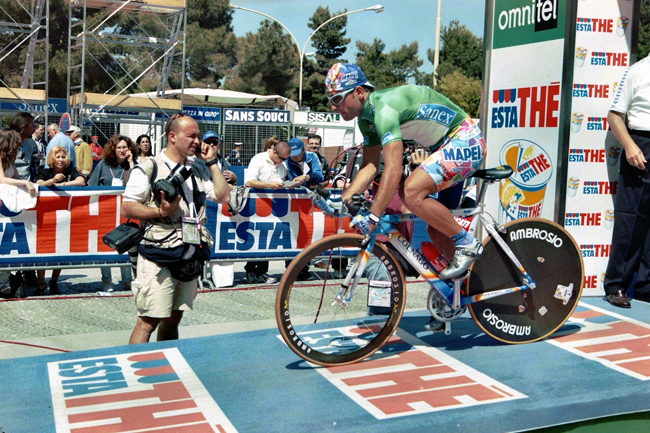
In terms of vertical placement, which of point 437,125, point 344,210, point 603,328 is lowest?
point 603,328

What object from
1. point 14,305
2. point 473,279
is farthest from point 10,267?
point 473,279

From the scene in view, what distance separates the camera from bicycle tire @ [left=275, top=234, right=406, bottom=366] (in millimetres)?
3887

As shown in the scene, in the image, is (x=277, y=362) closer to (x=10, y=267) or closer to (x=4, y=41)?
(x=10, y=267)

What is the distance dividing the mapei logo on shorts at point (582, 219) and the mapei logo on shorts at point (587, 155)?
474 millimetres

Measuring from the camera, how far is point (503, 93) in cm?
618

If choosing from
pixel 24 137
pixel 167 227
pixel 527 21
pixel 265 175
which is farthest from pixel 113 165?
pixel 527 21

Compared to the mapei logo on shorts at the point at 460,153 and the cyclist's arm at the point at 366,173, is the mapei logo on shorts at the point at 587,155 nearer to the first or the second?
the mapei logo on shorts at the point at 460,153

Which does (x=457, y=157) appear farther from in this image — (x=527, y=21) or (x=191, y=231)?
(x=527, y=21)

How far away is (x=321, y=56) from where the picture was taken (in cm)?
7100

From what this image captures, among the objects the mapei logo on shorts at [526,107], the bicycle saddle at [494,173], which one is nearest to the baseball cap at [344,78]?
the bicycle saddle at [494,173]

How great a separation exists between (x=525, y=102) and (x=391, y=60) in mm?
67251

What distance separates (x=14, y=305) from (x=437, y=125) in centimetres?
520

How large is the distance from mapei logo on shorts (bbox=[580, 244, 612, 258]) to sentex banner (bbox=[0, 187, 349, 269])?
12.4 ft

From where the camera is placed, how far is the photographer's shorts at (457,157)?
4.07 m
